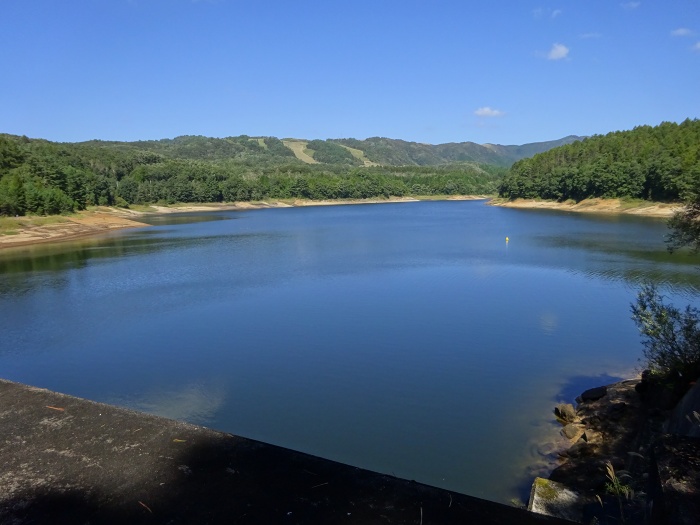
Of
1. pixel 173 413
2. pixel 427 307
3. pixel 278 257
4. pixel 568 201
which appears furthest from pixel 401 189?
pixel 173 413

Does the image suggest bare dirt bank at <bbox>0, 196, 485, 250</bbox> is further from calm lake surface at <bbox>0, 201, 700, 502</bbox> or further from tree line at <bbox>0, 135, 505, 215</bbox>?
calm lake surface at <bbox>0, 201, 700, 502</bbox>

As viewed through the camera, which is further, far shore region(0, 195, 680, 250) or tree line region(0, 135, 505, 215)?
tree line region(0, 135, 505, 215)

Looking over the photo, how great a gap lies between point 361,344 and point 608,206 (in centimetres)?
6568

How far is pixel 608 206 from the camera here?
70.4 metres

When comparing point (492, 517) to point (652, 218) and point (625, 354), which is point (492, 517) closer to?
point (625, 354)

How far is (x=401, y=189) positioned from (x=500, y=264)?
108987 mm

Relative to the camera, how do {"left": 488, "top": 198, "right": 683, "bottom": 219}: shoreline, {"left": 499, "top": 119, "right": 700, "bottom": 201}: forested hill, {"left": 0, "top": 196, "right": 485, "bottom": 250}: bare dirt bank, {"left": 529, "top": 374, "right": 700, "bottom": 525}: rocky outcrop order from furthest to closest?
1. {"left": 499, "top": 119, "right": 700, "bottom": 201}: forested hill
2. {"left": 488, "top": 198, "right": 683, "bottom": 219}: shoreline
3. {"left": 0, "top": 196, "right": 485, "bottom": 250}: bare dirt bank
4. {"left": 529, "top": 374, "right": 700, "bottom": 525}: rocky outcrop

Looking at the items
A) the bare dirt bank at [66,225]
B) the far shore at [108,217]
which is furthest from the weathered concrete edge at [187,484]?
the bare dirt bank at [66,225]

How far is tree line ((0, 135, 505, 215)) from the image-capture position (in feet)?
201

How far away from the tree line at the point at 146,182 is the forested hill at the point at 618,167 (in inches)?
1665

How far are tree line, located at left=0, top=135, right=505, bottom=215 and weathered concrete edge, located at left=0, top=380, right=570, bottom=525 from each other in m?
60.5

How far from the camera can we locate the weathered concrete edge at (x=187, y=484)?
1956mm

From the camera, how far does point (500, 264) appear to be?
30531 mm

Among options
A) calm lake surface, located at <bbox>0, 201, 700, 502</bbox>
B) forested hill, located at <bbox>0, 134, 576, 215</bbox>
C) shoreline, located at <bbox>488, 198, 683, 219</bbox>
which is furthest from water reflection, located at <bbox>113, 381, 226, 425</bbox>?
shoreline, located at <bbox>488, 198, 683, 219</bbox>
